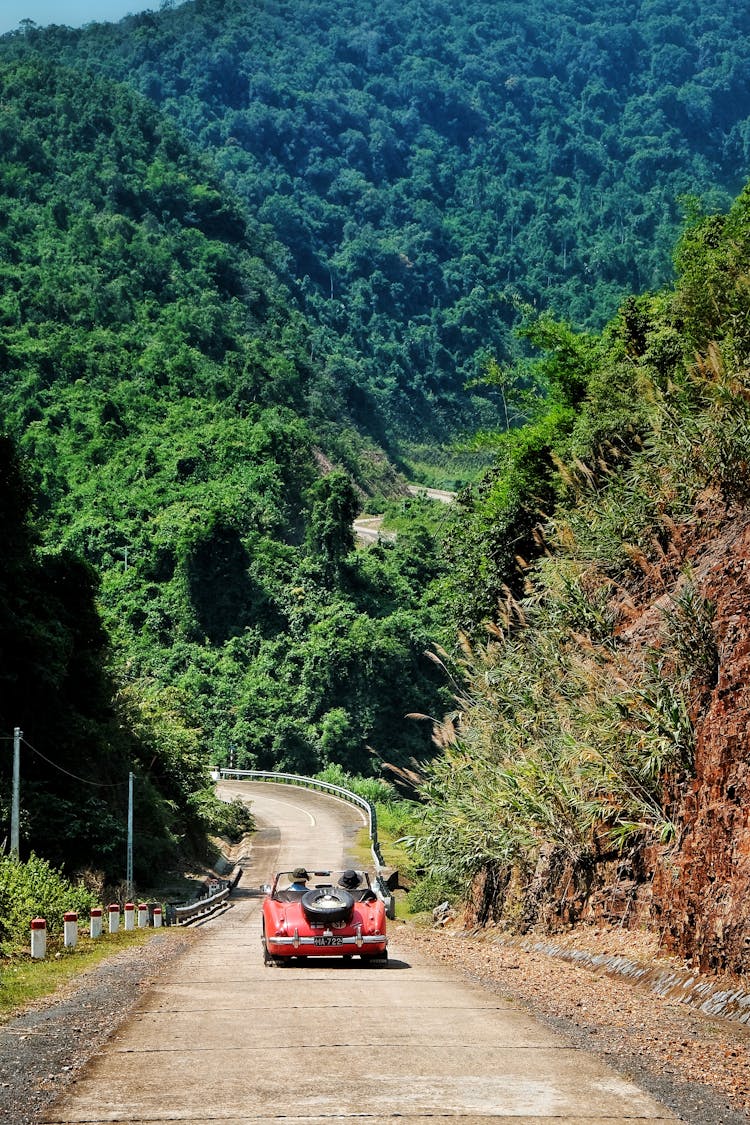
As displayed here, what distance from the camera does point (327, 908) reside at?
16.5 meters

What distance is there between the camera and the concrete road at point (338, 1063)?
7039 mm

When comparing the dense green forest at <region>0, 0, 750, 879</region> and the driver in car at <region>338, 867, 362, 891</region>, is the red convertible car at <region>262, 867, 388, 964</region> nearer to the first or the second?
the driver in car at <region>338, 867, 362, 891</region>

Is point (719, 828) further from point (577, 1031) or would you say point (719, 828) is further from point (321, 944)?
point (321, 944)

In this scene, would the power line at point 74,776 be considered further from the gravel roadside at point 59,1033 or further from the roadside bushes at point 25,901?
the gravel roadside at point 59,1033

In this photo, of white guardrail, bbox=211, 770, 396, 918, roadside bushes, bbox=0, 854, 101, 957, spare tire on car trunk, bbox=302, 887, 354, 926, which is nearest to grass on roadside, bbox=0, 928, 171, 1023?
roadside bushes, bbox=0, 854, 101, 957

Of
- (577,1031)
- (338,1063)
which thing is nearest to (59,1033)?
(338,1063)

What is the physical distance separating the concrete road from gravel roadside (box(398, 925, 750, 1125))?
25cm

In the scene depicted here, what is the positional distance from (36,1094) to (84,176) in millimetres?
168258

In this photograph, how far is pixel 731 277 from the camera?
2525cm

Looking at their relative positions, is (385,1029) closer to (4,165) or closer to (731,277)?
(731,277)

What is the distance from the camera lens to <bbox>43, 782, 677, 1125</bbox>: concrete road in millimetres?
7039

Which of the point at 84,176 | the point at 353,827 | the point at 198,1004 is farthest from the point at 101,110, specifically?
the point at 198,1004

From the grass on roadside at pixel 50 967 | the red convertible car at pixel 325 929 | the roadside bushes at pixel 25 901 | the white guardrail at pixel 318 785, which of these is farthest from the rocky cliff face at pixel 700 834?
the white guardrail at pixel 318 785

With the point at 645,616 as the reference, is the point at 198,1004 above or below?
below
